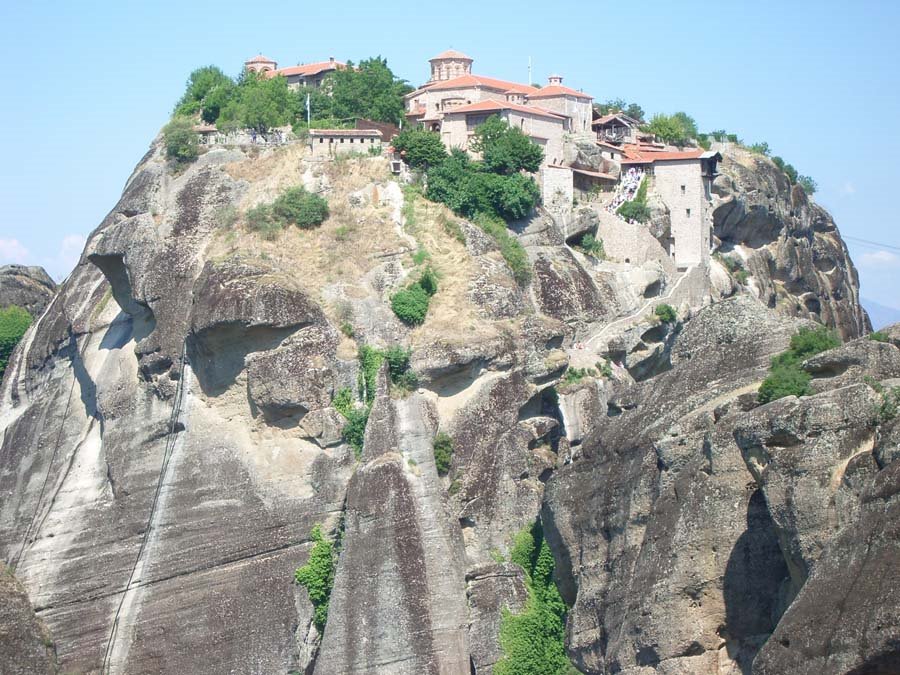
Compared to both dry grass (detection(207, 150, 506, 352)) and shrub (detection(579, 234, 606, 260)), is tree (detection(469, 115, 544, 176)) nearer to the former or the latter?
shrub (detection(579, 234, 606, 260))

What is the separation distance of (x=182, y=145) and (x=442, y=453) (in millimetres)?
17105

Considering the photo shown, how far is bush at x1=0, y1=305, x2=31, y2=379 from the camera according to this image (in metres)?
90.9

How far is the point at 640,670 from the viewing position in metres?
51.6

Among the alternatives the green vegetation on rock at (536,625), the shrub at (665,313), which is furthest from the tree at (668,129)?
the green vegetation on rock at (536,625)

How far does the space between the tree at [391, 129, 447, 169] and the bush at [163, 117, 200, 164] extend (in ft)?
23.5

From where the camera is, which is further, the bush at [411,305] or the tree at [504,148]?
the tree at [504,148]

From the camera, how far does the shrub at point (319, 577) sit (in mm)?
68500

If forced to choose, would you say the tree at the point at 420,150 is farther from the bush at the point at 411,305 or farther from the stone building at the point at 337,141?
the bush at the point at 411,305

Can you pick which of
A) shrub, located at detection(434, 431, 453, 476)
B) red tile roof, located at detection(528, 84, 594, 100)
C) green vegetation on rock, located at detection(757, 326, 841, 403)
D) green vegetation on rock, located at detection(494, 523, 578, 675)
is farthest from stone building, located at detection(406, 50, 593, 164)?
→ green vegetation on rock, located at detection(757, 326, 841, 403)

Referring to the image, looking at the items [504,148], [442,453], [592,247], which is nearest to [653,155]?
[592,247]

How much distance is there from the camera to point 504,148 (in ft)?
263

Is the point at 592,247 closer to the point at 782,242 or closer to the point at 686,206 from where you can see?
the point at 686,206

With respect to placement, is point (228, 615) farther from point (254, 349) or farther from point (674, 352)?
point (674, 352)

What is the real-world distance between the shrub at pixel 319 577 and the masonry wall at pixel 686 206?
21759mm
